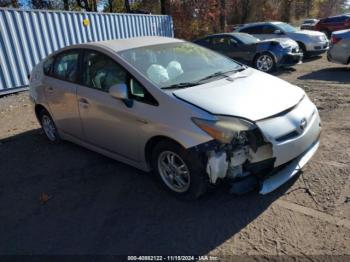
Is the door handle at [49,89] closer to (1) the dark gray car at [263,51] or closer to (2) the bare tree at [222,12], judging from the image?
(1) the dark gray car at [263,51]

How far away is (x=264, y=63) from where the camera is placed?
10719 mm

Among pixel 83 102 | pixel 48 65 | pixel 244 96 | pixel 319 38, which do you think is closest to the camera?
pixel 244 96

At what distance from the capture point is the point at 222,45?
38.8 ft

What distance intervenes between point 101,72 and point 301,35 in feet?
34.7

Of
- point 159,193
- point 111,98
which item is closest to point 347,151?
point 159,193

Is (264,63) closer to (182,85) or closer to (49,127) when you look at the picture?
(49,127)

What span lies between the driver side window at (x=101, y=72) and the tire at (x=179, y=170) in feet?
3.22

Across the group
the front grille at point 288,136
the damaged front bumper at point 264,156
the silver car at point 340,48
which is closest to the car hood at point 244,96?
the damaged front bumper at point 264,156

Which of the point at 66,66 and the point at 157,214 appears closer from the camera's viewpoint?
the point at 157,214

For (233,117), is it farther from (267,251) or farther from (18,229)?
(18,229)

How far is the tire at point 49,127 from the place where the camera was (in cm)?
555

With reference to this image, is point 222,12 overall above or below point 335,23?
above

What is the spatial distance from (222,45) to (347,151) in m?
8.17

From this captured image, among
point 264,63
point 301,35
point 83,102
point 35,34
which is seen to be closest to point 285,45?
point 264,63
